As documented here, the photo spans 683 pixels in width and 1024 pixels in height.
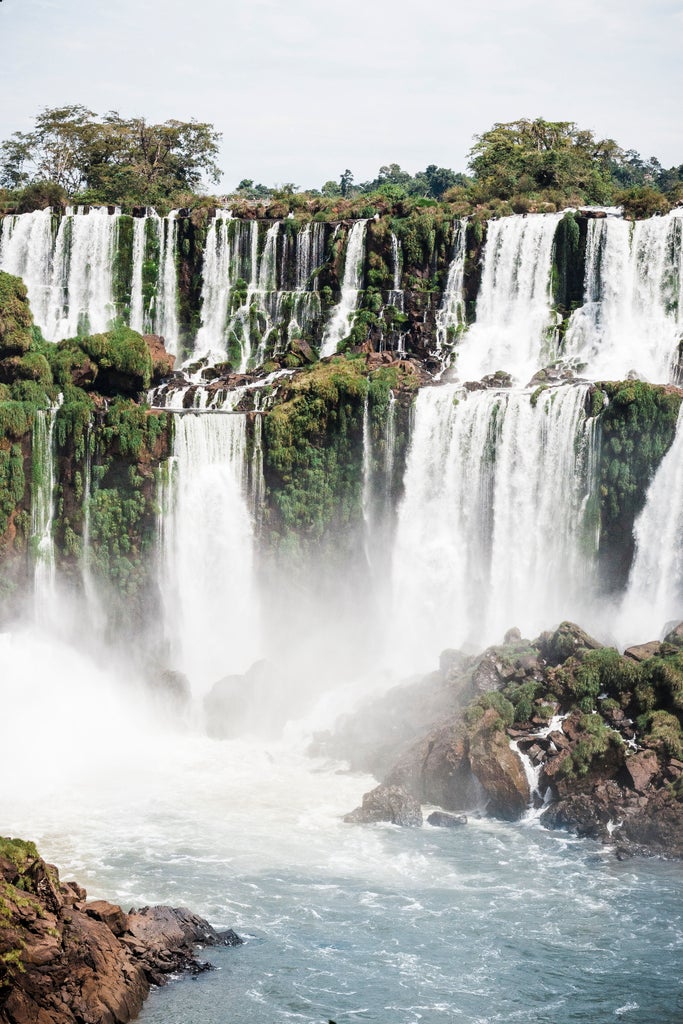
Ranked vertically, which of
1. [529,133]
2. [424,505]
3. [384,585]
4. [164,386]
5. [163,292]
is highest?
[529,133]

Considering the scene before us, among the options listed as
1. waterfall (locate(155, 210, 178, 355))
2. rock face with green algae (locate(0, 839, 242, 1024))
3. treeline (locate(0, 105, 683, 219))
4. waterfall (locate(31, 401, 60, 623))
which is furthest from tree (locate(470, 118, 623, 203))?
rock face with green algae (locate(0, 839, 242, 1024))

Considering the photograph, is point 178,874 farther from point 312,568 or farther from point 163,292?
point 163,292

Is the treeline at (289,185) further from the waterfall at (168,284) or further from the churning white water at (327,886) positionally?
the churning white water at (327,886)

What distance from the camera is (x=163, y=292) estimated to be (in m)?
56.6

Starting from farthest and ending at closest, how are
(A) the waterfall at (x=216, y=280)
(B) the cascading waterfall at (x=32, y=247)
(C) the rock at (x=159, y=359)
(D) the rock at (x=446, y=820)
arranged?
(B) the cascading waterfall at (x=32, y=247) → (A) the waterfall at (x=216, y=280) → (C) the rock at (x=159, y=359) → (D) the rock at (x=446, y=820)

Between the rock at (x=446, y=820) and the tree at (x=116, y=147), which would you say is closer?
the rock at (x=446, y=820)

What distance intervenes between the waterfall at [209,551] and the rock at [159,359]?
6.23 metres

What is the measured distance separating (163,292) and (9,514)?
49.9ft

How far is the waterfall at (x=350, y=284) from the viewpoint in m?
54.7

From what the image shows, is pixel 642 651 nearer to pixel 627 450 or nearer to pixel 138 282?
pixel 627 450

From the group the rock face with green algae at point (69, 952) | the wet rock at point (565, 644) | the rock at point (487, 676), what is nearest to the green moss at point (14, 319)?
the rock at point (487, 676)

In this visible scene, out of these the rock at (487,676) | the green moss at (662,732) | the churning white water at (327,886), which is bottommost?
the churning white water at (327,886)

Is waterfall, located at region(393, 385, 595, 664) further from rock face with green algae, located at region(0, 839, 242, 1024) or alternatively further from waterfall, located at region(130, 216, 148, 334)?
rock face with green algae, located at region(0, 839, 242, 1024)

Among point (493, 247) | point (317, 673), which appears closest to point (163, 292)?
point (493, 247)
